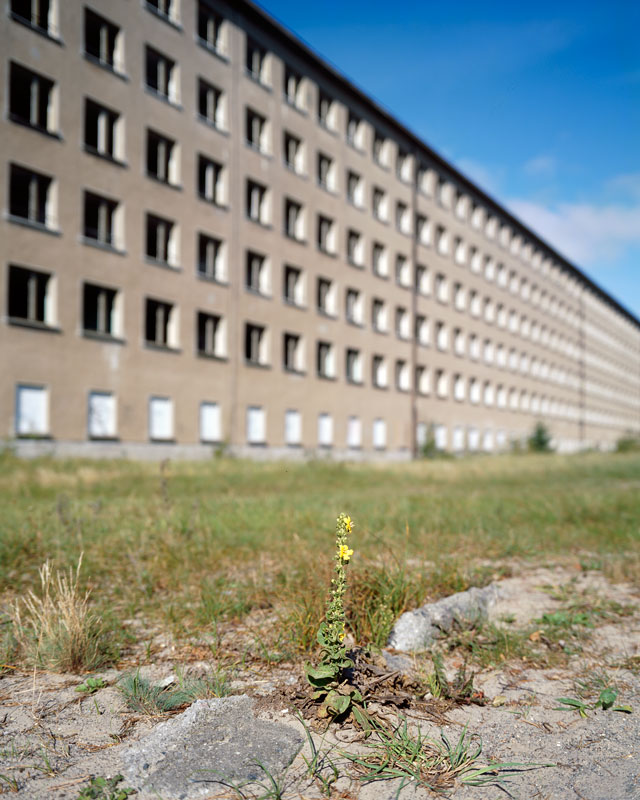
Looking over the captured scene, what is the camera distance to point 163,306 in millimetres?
25859

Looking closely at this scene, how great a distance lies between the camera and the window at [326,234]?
34562 millimetres

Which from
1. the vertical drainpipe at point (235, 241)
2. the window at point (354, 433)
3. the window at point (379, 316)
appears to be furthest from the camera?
the window at point (379, 316)

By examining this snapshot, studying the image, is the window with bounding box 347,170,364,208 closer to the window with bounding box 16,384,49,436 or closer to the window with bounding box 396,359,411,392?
the window with bounding box 396,359,411,392

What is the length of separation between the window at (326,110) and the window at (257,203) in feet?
23.0

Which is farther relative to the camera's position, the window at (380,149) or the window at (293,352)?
the window at (380,149)

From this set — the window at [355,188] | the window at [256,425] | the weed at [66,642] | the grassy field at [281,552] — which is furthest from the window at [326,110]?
the weed at [66,642]

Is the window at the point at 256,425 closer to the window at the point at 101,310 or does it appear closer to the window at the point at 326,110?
the window at the point at 101,310

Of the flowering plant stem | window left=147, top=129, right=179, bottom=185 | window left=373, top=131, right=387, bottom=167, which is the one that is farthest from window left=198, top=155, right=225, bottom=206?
the flowering plant stem

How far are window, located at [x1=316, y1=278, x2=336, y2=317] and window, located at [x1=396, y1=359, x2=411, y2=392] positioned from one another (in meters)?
7.80

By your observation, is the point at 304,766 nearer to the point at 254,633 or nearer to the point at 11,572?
the point at 254,633

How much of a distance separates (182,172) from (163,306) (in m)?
5.61

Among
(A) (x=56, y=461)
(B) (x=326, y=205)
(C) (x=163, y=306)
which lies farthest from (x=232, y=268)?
(A) (x=56, y=461)

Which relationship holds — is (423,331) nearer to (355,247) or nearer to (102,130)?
(355,247)

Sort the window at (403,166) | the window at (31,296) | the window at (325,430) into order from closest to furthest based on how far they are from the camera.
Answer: the window at (31,296) → the window at (325,430) → the window at (403,166)
